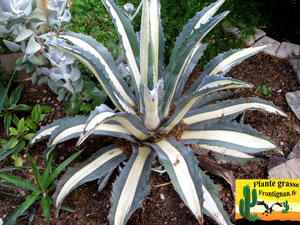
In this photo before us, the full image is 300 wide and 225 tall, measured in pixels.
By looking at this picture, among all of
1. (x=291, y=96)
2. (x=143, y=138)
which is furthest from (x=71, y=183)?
(x=291, y=96)

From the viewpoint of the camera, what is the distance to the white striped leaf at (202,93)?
1.04 meters

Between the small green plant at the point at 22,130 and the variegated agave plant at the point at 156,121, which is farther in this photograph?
the small green plant at the point at 22,130

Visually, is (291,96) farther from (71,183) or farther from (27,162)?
(27,162)

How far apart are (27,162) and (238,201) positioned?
1125mm

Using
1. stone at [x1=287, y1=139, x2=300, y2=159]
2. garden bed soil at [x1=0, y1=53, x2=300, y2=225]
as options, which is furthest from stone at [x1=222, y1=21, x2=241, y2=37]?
stone at [x1=287, y1=139, x2=300, y2=159]

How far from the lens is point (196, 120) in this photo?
143 centimetres

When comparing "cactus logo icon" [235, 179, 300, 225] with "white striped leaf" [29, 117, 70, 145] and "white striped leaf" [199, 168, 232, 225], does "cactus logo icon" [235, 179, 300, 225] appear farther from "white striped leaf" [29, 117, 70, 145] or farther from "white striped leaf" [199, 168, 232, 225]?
"white striped leaf" [29, 117, 70, 145]

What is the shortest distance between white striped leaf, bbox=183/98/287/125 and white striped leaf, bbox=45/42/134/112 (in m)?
0.31

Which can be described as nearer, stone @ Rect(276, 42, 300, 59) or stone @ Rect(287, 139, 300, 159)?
stone @ Rect(287, 139, 300, 159)

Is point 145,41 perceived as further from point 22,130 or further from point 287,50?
point 287,50

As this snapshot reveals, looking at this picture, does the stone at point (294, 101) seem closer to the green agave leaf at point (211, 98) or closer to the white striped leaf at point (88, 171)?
the green agave leaf at point (211, 98)

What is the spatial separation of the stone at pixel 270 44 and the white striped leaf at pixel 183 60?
74cm

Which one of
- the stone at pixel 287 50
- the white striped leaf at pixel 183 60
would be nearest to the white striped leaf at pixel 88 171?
the white striped leaf at pixel 183 60

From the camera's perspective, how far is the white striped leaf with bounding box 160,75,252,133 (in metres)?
1.04
